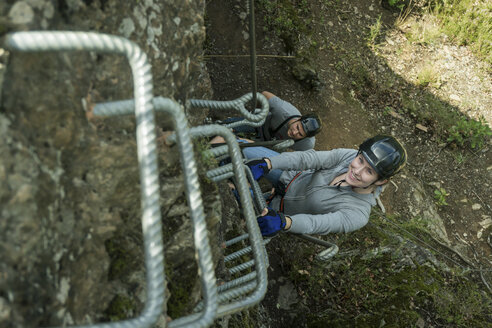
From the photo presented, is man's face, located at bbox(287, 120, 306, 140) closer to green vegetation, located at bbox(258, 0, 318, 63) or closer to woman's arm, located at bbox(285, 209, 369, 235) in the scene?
woman's arm, located at bbox(285, 209, 369, 235)

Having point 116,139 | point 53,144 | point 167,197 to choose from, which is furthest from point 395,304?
point 53,144

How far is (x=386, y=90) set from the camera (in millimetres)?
7238

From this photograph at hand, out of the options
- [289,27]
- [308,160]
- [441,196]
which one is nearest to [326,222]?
[308,160]

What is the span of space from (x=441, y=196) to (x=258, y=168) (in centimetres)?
499

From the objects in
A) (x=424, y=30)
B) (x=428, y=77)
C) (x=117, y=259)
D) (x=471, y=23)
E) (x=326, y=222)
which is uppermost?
(x=117, y=259)

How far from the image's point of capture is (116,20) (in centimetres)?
135

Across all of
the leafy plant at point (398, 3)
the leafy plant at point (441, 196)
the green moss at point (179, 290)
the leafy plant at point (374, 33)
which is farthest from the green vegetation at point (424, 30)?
the green moss at point (179, 290)

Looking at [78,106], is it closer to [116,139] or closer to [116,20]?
[116,139]

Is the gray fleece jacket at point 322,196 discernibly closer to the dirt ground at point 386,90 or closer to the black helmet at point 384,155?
the black helmet at point 384,155

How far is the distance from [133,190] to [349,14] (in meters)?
7.66

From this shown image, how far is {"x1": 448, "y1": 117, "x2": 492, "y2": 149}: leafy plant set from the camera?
6.97 m

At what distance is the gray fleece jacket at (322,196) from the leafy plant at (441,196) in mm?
3947

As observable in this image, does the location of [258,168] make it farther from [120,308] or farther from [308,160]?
[120,308]

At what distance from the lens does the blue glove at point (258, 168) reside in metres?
3.26
